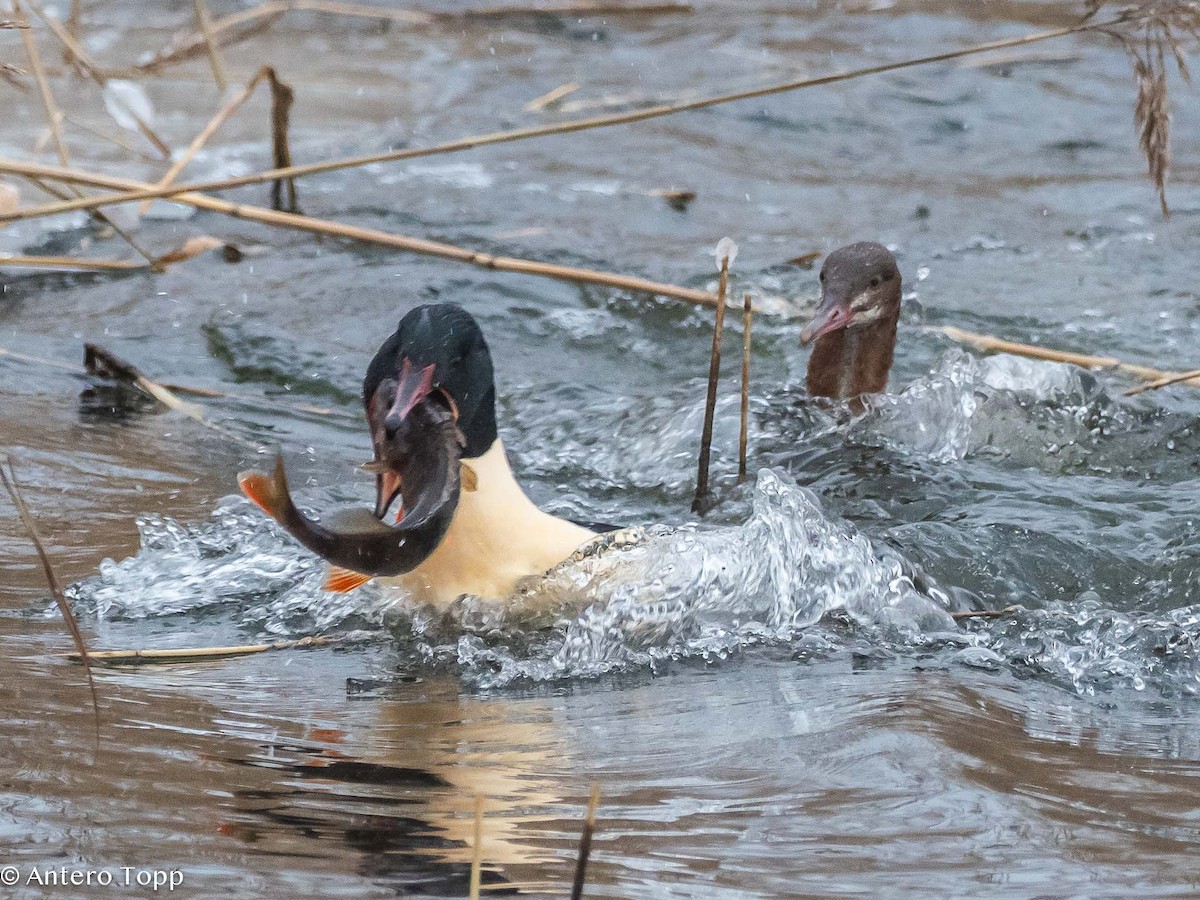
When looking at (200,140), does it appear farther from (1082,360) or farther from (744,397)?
(1082,360)

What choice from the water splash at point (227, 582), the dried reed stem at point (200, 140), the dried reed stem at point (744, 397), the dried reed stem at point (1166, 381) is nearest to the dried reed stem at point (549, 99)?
the dried reed stem at point (200, 140)

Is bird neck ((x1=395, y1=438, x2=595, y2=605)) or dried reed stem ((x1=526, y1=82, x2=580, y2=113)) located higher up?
dried reed stem ((x1=526, y1=82, x2=580, y2=113))

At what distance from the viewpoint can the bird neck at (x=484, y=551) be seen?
317 centimetres

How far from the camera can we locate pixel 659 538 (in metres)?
3.42

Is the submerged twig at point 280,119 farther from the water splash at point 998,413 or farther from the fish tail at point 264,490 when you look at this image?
the fish tail at point 264,490

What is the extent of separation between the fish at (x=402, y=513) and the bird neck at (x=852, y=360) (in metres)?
2.28

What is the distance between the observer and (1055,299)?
6.54 meters

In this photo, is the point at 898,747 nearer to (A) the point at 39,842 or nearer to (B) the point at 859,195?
(A) the point at 39,842

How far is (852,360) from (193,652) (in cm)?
277

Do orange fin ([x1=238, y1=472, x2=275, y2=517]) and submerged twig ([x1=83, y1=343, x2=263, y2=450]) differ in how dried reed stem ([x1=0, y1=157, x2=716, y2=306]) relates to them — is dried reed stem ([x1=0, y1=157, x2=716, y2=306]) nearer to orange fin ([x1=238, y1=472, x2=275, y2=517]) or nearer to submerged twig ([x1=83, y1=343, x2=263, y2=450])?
submerged twig ([x1=83, y1=343, x2=263, y2=450])

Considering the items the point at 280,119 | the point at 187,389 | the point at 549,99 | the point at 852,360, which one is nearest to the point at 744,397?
the point at 852,360

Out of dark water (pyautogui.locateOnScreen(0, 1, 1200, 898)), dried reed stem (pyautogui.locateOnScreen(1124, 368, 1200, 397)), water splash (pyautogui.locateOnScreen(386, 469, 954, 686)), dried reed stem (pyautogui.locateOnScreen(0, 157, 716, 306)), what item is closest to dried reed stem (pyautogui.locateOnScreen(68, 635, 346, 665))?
dark water (pyautogui.locateOnScreen(0, 1, 1200, 898))

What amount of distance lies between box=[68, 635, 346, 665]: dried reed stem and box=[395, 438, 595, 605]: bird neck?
0.22 m

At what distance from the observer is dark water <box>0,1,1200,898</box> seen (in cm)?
212
